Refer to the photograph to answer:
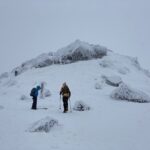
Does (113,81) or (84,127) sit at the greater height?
(113,81)

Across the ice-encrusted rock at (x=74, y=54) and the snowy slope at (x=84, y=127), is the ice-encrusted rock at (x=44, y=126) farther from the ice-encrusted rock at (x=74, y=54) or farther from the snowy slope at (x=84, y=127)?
the ice-encrusted rock at (x=74, y=54)

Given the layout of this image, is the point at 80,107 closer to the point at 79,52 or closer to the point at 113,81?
the point at 113,81

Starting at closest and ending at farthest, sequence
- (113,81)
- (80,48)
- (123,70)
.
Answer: (113,81) → (123,70) → (80,48)

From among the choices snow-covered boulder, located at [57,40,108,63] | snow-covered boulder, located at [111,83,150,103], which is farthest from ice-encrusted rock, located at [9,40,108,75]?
snow-covered boulder, located at [111,83,150,103]

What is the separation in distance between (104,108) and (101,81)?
1462 centimetres

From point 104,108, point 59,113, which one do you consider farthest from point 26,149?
point 104,108

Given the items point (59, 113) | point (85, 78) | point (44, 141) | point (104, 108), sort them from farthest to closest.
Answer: point (85, 78)
point (104, 108)
point (59, 113)
point (44, 141)

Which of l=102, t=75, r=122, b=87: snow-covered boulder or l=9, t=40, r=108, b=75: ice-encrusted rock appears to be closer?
l=102, t=75, r=122, b=87: snow-covered boulder

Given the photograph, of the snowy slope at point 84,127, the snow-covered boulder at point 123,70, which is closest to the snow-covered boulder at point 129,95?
the snowy slope at point 84,127

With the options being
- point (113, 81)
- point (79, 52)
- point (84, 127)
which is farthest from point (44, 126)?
point (79, 52)

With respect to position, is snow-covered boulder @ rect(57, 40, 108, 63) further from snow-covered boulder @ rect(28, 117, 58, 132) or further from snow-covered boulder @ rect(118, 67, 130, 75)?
snow-covered boulder @ rect(28, 117, 58, 132)

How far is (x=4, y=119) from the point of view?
1745 centimetres

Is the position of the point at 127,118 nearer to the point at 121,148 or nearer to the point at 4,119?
the point at 121,148

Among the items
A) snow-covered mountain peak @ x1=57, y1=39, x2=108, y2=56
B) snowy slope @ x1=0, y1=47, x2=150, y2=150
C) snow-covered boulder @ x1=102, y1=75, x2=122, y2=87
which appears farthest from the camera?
snow-covered mountain peak @ x1=57, y1=39, x2=108, y2=56
